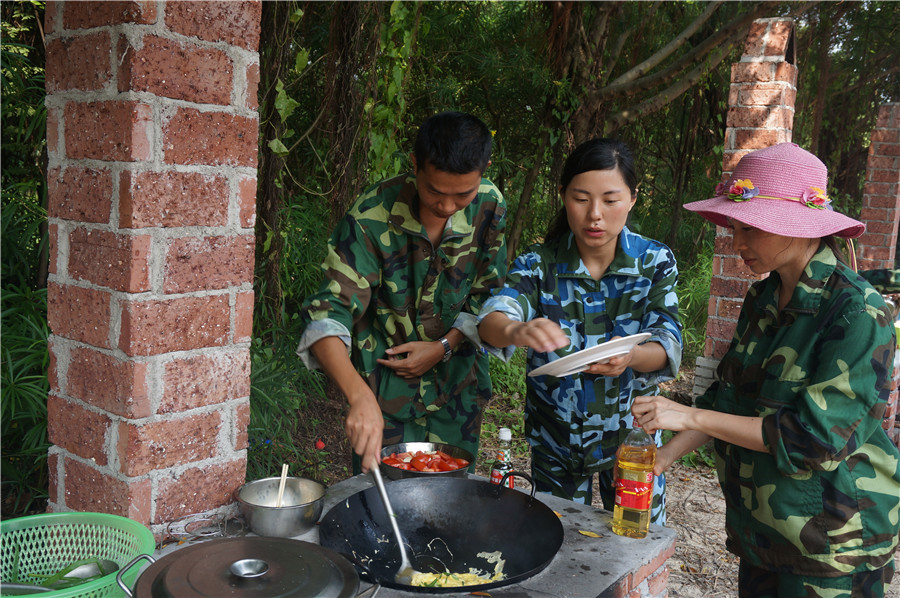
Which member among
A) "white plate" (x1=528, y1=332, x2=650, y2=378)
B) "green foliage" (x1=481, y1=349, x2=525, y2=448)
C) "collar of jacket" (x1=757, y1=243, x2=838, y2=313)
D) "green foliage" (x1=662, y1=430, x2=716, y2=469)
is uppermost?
"collar of jacket" (x1=757, y1=243, x2=838, y2=313)


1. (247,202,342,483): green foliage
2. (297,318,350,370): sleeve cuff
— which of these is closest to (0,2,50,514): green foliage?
(247,202,342,483): green foliage

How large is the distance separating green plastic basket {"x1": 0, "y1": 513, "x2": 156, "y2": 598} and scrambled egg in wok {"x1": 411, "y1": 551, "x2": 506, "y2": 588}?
23.2 inches

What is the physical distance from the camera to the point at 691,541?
13.7 ft

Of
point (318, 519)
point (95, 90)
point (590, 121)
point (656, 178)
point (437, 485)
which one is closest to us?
point (95, 90)

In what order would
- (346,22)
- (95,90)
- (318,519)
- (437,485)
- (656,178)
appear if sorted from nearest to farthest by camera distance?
(95,90), (318,519), (437,485), (346,22), (656,178)

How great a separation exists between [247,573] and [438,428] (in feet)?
4.45

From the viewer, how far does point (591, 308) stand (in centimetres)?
243

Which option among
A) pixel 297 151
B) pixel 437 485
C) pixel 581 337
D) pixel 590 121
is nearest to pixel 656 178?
pixel 590 121

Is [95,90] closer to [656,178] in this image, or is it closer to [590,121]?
[590,121]

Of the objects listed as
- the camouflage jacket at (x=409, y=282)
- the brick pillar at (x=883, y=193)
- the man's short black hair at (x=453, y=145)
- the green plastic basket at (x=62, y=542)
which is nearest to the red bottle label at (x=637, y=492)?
the camouflage jacket at (x=409, y=282)

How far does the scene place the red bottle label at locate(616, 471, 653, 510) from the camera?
1.90 meters

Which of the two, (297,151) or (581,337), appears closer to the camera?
(581,337)

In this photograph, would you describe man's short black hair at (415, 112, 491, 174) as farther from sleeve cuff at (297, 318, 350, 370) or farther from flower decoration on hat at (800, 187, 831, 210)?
flower decoration on hat at (800, 187, 831, 210)

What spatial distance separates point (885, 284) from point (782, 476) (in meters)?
2.19
